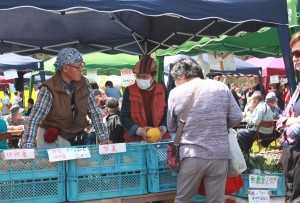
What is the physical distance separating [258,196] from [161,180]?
0.91m

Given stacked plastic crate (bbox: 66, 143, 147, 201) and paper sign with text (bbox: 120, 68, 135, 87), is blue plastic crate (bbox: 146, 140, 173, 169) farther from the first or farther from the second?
paper sign with text (bbox: 120, 68, 135, 87)

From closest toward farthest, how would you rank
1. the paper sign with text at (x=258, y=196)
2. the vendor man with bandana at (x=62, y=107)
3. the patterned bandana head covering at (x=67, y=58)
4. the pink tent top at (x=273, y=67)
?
the vendor man with bandana at (x=62, y=107) < the patterned bandana head covering at (x=67, y=58) < the paper sign with text at (x=258, y=196) < the pink tent top at (x=273, y=67)

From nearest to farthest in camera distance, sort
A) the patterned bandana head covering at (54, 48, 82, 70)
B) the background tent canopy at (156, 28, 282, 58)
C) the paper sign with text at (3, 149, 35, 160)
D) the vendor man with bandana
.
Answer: the paper sign with text at (3, 149, 35, 160)
the vendor man with bandana
the patterned bandana head covering at (54, 48, 82, 70)
the background tent canopy at (156, 28, 282, 58)

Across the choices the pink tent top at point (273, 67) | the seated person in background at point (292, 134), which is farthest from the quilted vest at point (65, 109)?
the pink tent top at point (273, 67)

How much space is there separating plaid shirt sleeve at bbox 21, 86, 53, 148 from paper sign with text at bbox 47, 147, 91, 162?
24 cm

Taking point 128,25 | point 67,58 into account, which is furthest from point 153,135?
point 128,25

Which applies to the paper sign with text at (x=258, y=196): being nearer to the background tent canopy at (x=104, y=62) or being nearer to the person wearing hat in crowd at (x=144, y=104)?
the person wearing hat in crowd at (x=144, y=104)

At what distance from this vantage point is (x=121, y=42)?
20.1 feet

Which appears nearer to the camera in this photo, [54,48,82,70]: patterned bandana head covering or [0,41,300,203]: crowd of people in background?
[0,41,300,203]: crowd of people in background

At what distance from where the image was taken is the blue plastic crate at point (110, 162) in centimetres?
317

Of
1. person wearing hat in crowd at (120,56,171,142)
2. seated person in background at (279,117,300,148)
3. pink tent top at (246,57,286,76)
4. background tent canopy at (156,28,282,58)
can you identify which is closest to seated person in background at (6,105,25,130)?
background tent canopy at (156,28,282,58)

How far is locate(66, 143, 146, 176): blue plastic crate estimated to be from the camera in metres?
3.17

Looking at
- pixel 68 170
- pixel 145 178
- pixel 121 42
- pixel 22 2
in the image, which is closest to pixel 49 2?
pixel 22 2

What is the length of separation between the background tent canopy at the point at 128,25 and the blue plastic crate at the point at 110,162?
1269 mm
